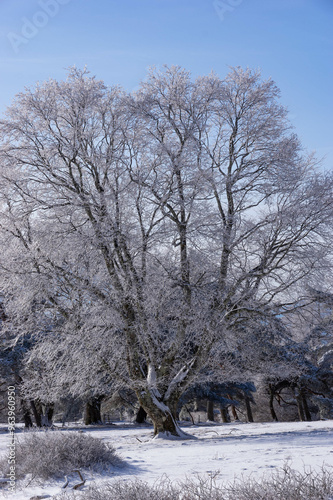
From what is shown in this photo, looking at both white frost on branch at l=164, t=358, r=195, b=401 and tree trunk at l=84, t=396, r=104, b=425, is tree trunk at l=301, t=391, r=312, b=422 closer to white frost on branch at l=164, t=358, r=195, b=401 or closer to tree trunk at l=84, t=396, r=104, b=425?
tree trunk at l=84, t=396, r=104, b=425

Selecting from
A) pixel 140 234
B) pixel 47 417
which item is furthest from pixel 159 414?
pixel 47 417

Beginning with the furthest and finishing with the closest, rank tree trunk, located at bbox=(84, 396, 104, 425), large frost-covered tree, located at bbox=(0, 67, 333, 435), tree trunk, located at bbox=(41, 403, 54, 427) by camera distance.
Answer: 1. tree trunk, located at bbox=(84, 396, 104, 425)
2. tree trunk, located at bbox=(41, 403, 54, 427)
3. large frost-covered tree, located at bbox=(0, 67, 333, 435)

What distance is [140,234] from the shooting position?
38.7 ft

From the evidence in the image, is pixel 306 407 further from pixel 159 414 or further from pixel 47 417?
pixel 159 414

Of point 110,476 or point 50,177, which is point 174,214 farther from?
point 110,476

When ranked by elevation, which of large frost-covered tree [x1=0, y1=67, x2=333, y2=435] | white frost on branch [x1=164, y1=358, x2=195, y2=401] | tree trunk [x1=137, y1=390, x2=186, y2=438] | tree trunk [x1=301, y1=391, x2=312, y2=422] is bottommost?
tree trunk [x1=301, y1=391, x2=312, y2=422]

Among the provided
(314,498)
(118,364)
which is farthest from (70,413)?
(314,498)

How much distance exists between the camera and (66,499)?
448 cm

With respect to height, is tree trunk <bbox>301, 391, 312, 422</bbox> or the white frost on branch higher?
the white frost on branch

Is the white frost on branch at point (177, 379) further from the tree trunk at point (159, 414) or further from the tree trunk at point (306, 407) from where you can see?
the tree trunk at point (306, 407)

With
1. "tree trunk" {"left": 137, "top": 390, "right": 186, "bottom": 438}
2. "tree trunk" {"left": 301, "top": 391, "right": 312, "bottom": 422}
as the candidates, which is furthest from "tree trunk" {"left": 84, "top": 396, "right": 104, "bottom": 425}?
"tree trunk" {"left": 137, "top": 390, "right": 186, "bottom": 438}

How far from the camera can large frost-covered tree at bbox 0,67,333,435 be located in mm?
11406

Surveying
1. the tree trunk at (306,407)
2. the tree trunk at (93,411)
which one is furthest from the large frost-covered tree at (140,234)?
the tree trunk at (306,407)

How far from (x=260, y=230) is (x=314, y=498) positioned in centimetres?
885
